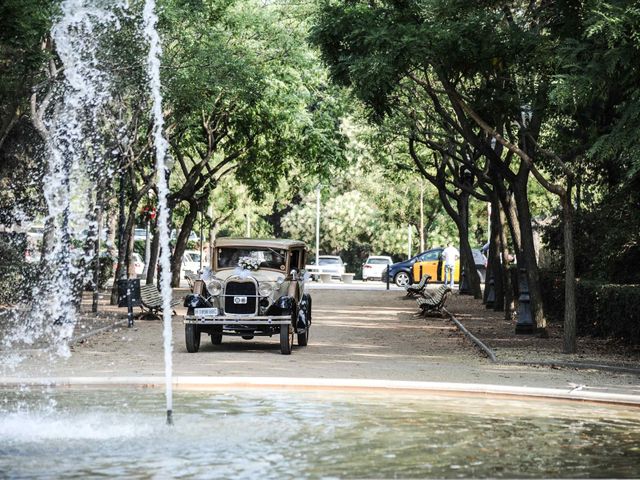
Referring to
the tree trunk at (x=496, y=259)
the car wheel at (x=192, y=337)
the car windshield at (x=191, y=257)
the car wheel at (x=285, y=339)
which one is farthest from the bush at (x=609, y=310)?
the car windshield at (x=191, y=257)

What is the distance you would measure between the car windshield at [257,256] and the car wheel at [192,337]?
5.95ft

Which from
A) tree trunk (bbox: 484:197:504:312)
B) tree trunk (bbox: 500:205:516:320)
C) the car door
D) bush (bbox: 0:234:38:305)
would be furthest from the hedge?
the car door

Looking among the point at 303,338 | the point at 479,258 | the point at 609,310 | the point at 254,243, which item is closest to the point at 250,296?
the point at 254,243

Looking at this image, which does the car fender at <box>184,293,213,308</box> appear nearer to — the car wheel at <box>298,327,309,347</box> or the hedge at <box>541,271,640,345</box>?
the car wheel at <box>298,327,309,347</box>

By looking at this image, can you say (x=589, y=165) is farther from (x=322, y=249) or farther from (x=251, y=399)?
(x=322, y=249)

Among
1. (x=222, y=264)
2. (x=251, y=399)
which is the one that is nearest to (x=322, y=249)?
(x=222, y=264)

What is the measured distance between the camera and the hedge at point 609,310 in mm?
21297

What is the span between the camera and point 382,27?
21.9 metres

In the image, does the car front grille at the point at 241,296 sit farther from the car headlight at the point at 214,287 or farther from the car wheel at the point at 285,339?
the car wheel at the point at 285,339

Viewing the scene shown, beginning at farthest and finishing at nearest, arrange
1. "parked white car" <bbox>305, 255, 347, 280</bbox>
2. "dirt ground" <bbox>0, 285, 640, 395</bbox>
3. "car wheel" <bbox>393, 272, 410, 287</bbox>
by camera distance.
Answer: "parked white car" <bbox>305, 255, 347, 280</bbox> → "car wheel" <bbox>393, 272, 410, 287</bbox> → "dirt ground" <bbox>0, 285, 640, 395</bbox>

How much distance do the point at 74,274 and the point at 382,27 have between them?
23020 mm

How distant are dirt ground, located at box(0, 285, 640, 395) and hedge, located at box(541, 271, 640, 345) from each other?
0.41m

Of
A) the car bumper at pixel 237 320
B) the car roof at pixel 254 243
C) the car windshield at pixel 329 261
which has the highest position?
the car windshield at pixel 329 261

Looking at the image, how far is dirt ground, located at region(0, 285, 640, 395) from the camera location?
17.2 m
